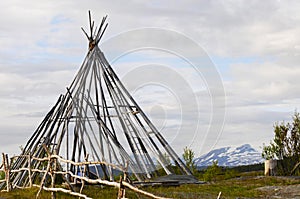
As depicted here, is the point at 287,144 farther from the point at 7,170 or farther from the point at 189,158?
the point at 7,170

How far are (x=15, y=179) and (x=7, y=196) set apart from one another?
4.16 m

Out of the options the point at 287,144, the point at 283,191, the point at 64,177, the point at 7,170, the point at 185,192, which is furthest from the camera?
the point at 287,144

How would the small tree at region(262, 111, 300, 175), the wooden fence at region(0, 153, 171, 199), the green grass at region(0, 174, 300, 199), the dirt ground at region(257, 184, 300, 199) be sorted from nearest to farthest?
the wooden fence at region(0, 153, 171, 199) → the green grass at region(0, 174, 300, 199) → the dirt ground at region(257, 184, 300, 199) → the small tree at region(262, 111, 300, 175)

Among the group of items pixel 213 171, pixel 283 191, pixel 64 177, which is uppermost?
pixel 213 171

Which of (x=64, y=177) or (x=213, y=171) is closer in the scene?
(x=64, y=177)

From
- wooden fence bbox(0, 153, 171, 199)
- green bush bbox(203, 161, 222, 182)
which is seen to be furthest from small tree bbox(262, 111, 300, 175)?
wooden fence bbox(0, 153, 171, 199)

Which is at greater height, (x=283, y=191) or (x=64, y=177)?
(x=64, y=177)

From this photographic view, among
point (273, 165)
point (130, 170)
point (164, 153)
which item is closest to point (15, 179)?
point (130, 170)

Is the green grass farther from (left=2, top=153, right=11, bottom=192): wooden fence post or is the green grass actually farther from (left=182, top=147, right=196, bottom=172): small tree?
(left=182, top=147, right=196, bottom=172): small tree

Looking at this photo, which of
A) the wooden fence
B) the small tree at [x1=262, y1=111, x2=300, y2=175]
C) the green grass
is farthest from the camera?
the small tree at [x1=262, y1=111, x2=300, y2=175]

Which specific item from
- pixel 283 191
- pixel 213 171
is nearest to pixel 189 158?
pixel 213 171

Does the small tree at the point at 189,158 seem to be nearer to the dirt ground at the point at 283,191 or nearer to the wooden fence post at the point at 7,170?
the dirt ground at the point at 283,191

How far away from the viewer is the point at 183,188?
1772 cm

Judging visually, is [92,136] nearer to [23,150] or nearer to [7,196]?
[23,150]
